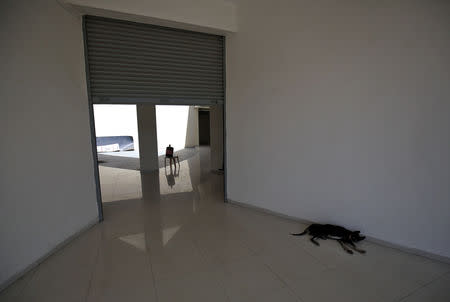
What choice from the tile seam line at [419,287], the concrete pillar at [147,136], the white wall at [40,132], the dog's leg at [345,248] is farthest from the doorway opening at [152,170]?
the tile seam line at [419,287]

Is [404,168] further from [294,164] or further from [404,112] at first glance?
[294,164]

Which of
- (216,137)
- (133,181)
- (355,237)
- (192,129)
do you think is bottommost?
(133,181)

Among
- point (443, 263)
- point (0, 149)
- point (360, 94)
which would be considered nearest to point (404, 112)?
point (360, 94)

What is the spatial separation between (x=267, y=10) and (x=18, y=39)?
2.85 metres

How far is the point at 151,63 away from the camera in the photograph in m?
3.24

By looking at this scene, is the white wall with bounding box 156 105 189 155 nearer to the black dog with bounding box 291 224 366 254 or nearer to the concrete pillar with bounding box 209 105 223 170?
the concrete pillar with bounding box 209 105 223 170

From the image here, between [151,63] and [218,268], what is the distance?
2.78 meters

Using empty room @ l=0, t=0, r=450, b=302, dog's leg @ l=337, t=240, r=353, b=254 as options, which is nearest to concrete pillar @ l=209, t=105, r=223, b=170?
empty room @ l=0, t=0, r=450, b=302

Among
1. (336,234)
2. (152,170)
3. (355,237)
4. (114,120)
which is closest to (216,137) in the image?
(152,170)

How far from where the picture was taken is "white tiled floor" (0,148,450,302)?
1880 millimetres

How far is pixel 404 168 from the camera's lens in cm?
238

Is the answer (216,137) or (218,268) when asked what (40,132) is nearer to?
Answer: (218,268)

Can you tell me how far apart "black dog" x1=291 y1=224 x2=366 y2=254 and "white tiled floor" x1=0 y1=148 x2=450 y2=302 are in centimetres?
10

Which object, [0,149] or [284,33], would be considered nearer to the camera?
[0,149]
